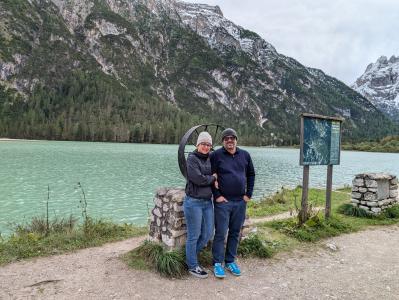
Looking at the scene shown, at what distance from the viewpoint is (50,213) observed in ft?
55.5

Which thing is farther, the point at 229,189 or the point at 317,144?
the point at 317,144

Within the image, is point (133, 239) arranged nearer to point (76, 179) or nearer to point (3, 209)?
point (3, 209)

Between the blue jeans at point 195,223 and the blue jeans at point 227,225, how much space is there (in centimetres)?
19

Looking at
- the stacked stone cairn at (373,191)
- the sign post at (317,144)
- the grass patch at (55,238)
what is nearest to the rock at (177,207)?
the grass patch at (55,238)

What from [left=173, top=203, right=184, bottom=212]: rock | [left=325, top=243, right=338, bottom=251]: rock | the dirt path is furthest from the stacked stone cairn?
[left=173, top=203, right=184, bottom=212]: rock

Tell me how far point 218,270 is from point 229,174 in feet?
6.59

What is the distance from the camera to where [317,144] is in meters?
11.7

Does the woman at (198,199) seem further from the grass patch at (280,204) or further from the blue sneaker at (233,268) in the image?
the grass patch at (280,204)

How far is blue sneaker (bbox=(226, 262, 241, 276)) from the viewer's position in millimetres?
7688

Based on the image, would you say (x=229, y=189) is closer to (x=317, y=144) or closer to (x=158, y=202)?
(x=158, y=202)

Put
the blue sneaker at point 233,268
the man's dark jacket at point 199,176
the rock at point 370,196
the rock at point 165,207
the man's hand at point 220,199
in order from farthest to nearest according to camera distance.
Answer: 1. the rock at point 370,196
2. the rock at point 165,207
3. the blue sneaker at point 233,268
4. the man's hand at point 220,199
5. the man's dark jacket at point 199,176

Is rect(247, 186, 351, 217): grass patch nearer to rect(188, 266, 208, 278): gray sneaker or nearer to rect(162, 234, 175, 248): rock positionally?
rect(162, 234, 175, 248): rock

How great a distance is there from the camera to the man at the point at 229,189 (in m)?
7.43

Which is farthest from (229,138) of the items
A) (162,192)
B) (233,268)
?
(233,268)
